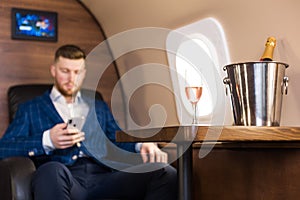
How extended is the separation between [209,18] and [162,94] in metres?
0.75

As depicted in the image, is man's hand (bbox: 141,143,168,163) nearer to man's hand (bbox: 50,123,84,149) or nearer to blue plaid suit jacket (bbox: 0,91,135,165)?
blue plaid suit jacket (bbox: 0,91,135,165)

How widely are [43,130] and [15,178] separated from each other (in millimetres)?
532

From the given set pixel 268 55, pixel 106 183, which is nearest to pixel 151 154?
pixel 106 183

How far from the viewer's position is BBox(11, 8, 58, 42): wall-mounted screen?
3.44 meters

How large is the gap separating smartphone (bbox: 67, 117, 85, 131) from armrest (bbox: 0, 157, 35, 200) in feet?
1.08

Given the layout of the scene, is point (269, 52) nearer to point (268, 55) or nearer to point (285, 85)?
point (268, 55)

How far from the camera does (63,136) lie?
2.42 m

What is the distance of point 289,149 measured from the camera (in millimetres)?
1729

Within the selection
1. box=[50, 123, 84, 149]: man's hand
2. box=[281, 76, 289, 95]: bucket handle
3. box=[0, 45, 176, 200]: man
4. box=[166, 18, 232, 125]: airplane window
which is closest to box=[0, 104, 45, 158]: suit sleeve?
box=[0, 45, 176, 200]: man

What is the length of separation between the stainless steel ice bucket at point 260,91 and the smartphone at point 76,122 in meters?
1.06

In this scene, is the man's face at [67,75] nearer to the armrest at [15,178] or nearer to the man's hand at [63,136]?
the man's hand at [63,136]

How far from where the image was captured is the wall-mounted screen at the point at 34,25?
3.44m

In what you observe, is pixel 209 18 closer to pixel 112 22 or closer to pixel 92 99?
pixel 92 99

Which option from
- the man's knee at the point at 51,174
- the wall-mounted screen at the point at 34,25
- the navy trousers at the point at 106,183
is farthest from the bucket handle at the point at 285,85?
the wall-mounted screen at the point at 34,25
